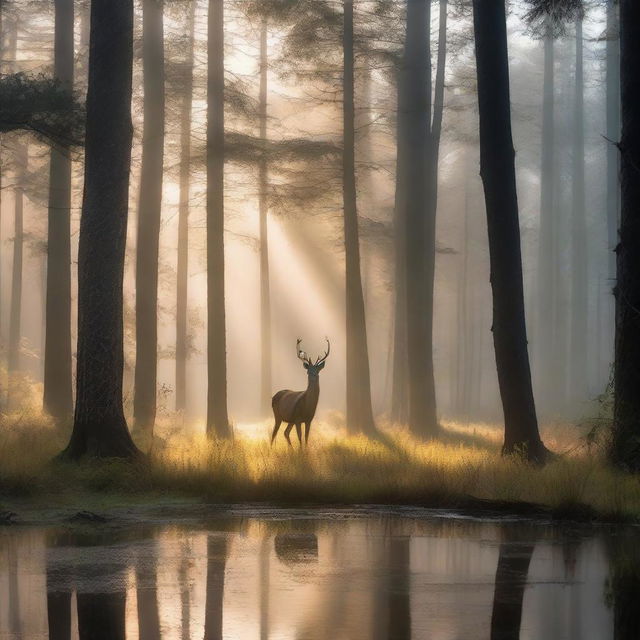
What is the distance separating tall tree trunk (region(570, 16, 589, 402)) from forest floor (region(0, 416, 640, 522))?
36.4 m

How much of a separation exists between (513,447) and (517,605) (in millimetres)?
10405

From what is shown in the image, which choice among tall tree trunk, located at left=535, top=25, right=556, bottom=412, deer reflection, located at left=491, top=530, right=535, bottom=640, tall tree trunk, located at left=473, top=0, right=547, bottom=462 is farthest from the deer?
tall tree trunk, located at left=535, top=25, right=556, bottom=412

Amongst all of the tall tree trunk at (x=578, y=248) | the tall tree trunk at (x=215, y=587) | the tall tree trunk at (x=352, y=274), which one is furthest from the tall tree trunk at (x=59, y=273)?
Result: the tall tree trunk at (x=578, y=248)

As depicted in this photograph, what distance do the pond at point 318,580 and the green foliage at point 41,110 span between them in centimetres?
789

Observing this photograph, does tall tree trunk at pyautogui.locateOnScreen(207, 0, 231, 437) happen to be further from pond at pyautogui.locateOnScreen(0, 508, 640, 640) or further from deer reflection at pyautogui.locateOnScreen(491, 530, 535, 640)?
deer reflection at pyautogui.locateOnScreen(491, 530, 535, 640)

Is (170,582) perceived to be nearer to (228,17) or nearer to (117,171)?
(117,171)

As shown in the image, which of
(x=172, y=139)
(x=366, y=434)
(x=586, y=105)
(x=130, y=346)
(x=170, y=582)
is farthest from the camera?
(x=586, y=105)

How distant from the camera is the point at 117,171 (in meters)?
17.4

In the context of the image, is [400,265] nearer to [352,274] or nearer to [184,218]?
[184,218]

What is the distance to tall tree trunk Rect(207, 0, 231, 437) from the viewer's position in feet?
80.7

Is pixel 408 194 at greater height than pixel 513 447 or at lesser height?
greater

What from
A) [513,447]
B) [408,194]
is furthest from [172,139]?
[513,447]

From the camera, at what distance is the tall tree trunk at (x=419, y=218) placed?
28.4m

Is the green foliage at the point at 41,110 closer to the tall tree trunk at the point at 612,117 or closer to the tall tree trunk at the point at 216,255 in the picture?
the tall tree trunk at the point at 216,255
